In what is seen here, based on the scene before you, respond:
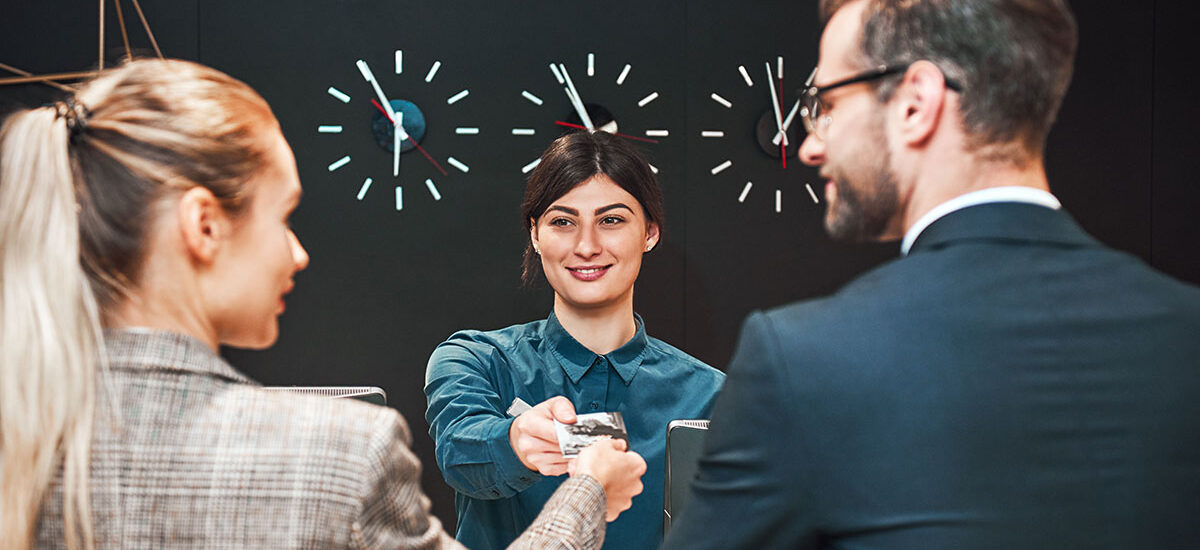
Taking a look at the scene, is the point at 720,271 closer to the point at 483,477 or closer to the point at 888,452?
the point at 483,477

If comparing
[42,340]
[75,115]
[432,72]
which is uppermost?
[432,72]

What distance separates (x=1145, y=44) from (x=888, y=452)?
152 inches

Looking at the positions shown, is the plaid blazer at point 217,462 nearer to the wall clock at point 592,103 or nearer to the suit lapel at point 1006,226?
the suit lapel at point 1006,226

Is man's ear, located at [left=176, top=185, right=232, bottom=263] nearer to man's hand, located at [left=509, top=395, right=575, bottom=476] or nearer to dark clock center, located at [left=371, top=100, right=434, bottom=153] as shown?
man's hand, located at [left=509, top=395, right=575, bottom=476]

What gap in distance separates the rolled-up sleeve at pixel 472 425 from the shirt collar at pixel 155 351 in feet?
2.88

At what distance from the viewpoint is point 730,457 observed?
928mm

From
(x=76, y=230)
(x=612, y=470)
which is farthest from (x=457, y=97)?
(x=76, y=230)

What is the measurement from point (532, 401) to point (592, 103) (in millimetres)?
1822

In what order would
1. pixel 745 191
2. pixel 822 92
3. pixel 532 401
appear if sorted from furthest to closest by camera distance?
1. pixel 745 191
2. pixel 532 401
3. pixel 822 92

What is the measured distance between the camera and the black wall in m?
3.48

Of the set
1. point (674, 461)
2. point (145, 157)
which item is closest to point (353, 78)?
point (674, 461)

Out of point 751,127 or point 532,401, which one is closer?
point 532,401

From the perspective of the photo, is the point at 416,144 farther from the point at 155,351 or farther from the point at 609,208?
the point at 155,351

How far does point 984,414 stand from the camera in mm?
862
